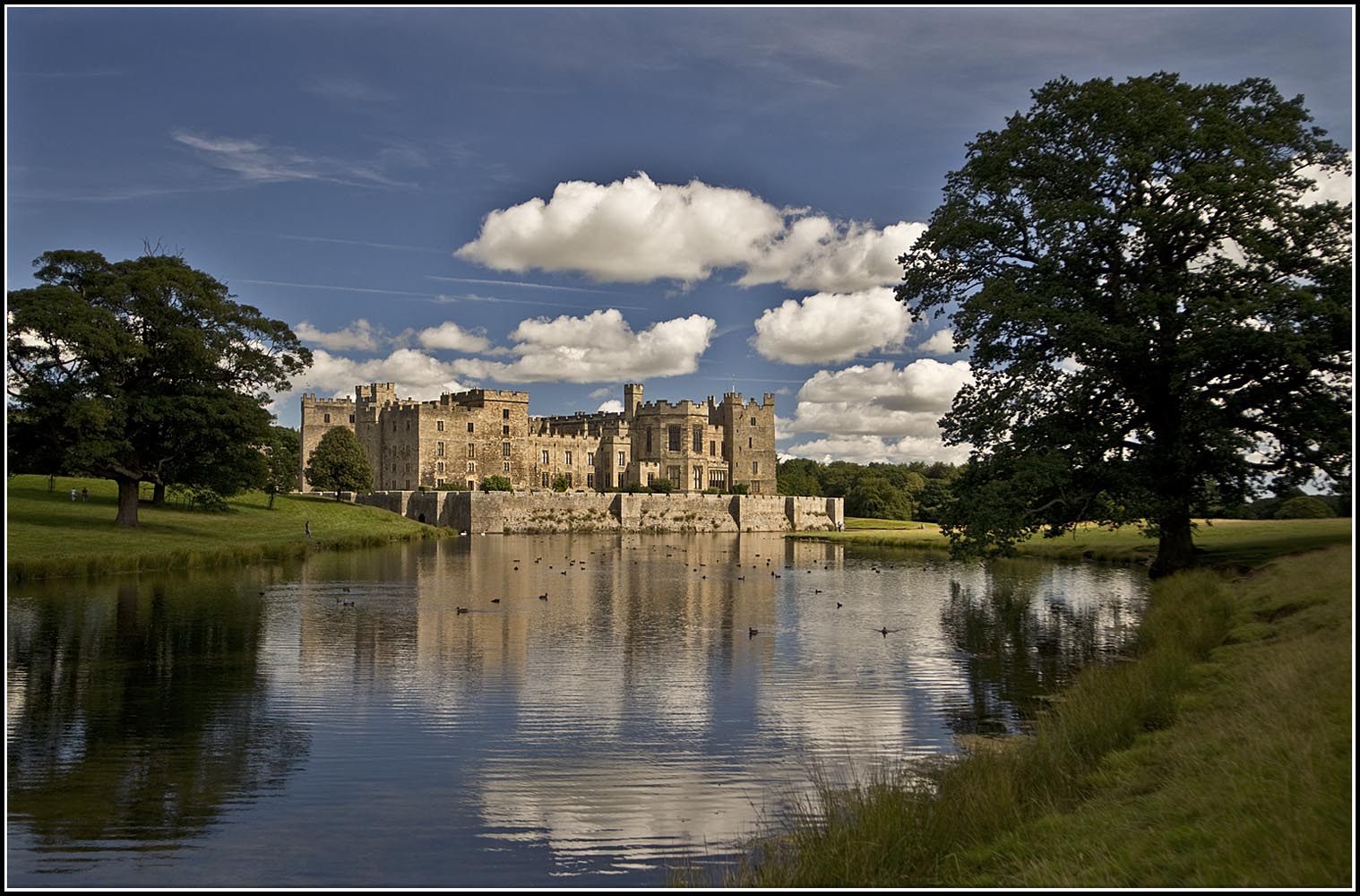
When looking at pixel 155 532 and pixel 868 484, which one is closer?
pixel 155 532

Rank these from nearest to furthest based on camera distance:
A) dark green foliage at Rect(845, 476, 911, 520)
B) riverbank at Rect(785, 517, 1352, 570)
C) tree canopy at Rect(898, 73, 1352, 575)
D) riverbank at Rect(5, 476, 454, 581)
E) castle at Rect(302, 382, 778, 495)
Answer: tree canopy at Rect(898, 73, 1352, 575) → riverbank at Rect(785, 517, 1352, 570) → riverbank at Rect(5, 476, 454, 581) → castle at Rect(302, 382, 778, 495) → dark green foliage at Rect(845, 476, 911, 520)

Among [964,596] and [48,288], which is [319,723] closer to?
[964,596]

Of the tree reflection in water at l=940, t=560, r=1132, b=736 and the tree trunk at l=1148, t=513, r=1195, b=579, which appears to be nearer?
the tree reflection in water at l=940, t=560, r=1132, b=736

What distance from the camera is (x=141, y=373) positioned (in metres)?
36.4

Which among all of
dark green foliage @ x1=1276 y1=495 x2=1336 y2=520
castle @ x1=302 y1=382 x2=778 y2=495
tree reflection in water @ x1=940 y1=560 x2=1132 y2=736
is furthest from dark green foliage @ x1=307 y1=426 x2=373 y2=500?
dark green foliage @ x1=1276 y1=495 x2=1336 y2=520

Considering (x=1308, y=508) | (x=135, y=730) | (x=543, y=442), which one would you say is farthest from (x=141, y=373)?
(x=543, y=442)

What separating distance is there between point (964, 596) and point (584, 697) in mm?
16406

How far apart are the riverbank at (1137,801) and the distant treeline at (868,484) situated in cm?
7431

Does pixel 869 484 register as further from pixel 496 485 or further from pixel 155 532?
pixel 155 532

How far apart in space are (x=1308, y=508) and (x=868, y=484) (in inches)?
2553

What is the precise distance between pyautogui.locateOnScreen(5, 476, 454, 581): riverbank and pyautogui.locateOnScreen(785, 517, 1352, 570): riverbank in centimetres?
2750

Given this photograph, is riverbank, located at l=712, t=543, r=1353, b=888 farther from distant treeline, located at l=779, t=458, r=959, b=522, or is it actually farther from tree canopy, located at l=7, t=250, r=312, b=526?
distant treeline, located at l=779, t=458, r=959, b=522

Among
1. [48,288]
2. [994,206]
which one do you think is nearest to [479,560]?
[48,288]

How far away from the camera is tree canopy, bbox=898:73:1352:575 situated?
64.7 feet
